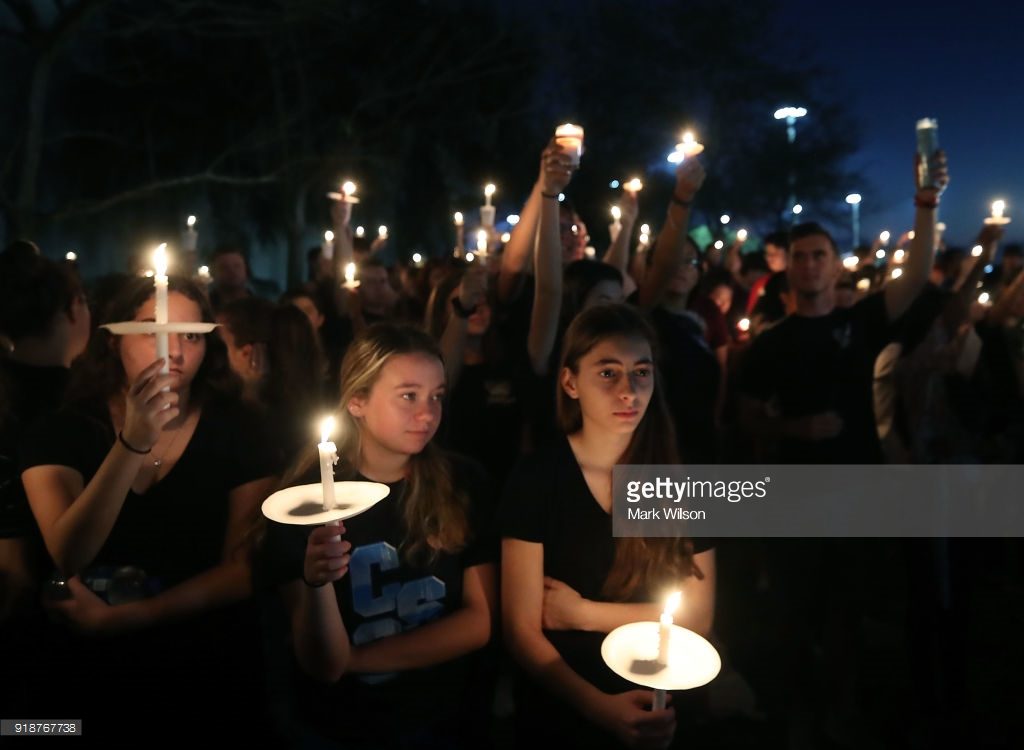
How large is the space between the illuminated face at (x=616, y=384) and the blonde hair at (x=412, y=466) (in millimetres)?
504

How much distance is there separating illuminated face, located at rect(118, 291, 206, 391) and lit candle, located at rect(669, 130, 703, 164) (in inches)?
95.9

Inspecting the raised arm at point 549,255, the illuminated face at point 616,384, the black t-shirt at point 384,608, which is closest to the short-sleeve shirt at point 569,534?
the black t-shirt at point 384,608

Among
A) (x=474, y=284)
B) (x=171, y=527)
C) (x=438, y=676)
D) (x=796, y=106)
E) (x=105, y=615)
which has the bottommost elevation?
(x=438, y=676)

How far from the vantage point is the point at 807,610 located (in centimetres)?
355

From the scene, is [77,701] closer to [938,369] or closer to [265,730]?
[265,730]

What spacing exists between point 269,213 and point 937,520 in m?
20.6

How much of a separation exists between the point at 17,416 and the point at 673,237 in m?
3.02

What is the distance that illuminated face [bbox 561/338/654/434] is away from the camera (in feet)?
Result: 8.50

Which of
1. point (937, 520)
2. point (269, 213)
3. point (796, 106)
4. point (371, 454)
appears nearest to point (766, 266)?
point (937, 520)

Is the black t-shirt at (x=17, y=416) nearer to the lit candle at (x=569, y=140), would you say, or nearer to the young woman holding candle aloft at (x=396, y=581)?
the young woman holding candle aloft at (x=396, y=581)

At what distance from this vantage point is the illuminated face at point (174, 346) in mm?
2385

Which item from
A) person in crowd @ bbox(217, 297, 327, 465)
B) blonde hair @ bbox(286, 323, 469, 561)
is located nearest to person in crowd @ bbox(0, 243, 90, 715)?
person in crowd @ bbox(217, 297, 327, 465)

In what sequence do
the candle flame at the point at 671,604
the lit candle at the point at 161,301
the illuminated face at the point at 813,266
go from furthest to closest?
the illuminated face at the point at 813,266, the lit candle at the point at 161,301, the candle flame at the point at 671,604

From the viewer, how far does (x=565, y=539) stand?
2.45 m
